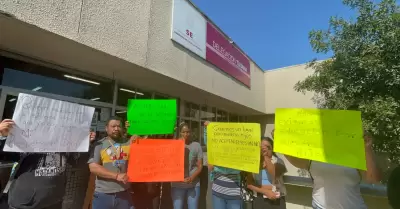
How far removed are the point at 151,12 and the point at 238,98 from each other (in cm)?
428

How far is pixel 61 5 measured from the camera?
2734 mm

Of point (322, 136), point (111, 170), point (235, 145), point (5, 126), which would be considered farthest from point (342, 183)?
point (5, 126)

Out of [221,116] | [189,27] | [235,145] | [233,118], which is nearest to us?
[235,145]

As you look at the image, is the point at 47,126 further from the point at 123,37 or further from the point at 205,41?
the point at 205,41

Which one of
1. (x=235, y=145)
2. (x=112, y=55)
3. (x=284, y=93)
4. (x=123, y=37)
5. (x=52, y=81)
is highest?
(x=284, y=93)

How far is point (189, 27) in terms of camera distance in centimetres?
519

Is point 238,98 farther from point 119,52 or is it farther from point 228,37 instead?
point 119,52

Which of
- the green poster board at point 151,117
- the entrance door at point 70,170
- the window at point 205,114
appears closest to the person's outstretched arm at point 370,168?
the green poster board at point 151,117

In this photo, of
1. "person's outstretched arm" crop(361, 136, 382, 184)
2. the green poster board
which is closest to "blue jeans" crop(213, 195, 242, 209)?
the green poster board

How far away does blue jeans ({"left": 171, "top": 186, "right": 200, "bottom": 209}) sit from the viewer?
3137 millimetres

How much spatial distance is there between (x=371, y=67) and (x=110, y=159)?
464 cm

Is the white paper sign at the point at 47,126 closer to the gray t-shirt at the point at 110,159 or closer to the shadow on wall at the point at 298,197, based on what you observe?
the gray t-shirt at the point at 110,159

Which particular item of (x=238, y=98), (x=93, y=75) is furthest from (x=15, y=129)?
(x=238, y=98)

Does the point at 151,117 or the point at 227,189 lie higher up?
the point at 151,117
